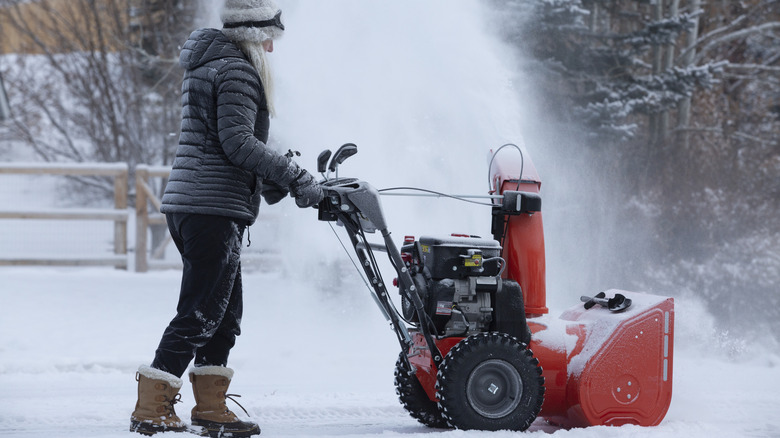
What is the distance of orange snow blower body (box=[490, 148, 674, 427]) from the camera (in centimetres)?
348

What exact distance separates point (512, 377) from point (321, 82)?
5.04 meters

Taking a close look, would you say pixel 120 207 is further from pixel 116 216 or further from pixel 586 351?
pixel 586 351

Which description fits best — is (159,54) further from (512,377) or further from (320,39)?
(512,377)

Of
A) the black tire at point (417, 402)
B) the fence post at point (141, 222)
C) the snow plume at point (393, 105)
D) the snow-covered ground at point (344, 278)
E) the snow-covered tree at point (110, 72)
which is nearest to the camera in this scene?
the black tire at point (417, 402)

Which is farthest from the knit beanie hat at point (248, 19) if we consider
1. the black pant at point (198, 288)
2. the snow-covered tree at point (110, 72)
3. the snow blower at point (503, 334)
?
the snow-covered tree at point (110, 72)

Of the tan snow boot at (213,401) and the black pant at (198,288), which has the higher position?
the black pant at (198,288)

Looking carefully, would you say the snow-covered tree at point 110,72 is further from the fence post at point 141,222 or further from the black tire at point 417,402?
the black tire at point 417,402


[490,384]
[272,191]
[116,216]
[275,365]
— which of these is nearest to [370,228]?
[272,191]

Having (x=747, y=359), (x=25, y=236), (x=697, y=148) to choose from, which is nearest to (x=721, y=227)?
(x=697, y=148)

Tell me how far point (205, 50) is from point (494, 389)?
1.82 m

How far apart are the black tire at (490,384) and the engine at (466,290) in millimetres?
116

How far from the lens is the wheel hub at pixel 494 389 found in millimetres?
3385

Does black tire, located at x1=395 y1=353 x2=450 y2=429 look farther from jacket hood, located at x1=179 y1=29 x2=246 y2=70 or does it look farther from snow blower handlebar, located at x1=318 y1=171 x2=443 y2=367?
jacket hood, located at x1=179 y1=29 x2=246 y2=70

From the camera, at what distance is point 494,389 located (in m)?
3.41
